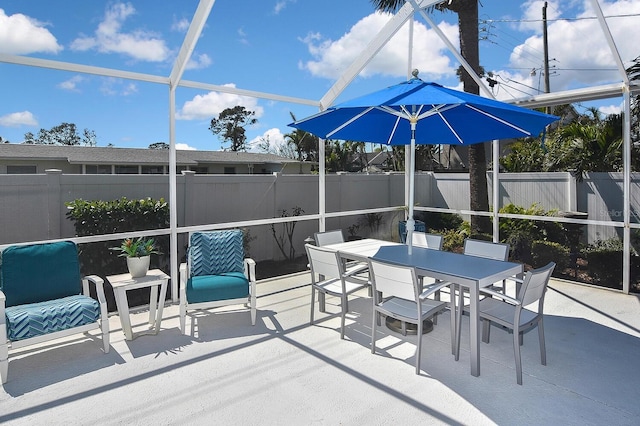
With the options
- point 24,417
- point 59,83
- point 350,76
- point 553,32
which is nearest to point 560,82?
point 553,32

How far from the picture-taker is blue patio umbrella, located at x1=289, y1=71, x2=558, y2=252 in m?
3.25

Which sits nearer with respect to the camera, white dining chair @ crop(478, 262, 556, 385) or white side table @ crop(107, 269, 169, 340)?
white dining chair @ crop(478, 262, 556, 385)

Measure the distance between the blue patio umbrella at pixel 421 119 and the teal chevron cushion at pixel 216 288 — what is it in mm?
1715

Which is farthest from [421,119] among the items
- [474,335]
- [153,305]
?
[153,305]

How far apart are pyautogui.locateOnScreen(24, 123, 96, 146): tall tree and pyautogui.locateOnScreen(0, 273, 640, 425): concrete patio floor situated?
8.97m

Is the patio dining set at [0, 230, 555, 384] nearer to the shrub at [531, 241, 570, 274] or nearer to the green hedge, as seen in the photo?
the green hedge

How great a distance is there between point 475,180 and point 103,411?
656 cm

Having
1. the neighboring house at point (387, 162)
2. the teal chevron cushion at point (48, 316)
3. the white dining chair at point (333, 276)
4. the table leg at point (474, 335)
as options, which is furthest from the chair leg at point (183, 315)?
the neighboring house at point (387, 162)

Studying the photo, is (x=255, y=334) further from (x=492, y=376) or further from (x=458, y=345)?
(x=492, y=376)

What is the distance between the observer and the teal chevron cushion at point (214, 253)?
448 centimetres

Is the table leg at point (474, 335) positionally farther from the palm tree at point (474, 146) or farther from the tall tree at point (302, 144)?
the tall tree at point (302, 144)

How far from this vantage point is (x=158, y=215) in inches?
187

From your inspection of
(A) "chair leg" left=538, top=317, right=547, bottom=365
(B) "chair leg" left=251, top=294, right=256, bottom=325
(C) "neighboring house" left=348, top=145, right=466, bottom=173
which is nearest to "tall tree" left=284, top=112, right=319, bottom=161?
(C) "neighboring house" left=348, top=145, right=466, bottom=173

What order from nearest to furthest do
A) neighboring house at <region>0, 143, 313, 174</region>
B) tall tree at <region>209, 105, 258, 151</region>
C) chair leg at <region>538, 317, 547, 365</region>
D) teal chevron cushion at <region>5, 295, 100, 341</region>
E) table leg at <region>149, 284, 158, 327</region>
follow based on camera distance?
1. teal chevron cushion at <region>5, 295, 100, 341</region>
2. chair leg at <region>538, 317, 547, 365</region>
3. table leg at <region>149, 284, 158, 327</region>
4. neighboring house at <region>0, 143, 313, 174</region>
5. tall tree at <region>209, 105, 258, 151</region>
